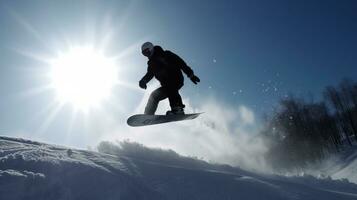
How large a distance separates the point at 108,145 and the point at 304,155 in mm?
48860

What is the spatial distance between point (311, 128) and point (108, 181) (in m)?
57.2

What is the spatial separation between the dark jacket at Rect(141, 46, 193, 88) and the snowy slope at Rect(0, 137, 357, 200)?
336cm

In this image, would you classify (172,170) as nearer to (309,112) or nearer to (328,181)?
(328,181)

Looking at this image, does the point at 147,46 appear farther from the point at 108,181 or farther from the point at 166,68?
the point at 108,181

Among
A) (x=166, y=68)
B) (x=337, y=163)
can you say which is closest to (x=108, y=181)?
(x=166, y=68)

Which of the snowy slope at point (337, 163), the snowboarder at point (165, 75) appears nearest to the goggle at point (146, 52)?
the snowboarder at point (165, 75)

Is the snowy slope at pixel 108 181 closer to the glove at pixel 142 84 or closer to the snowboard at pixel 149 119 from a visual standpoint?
the snowboard at pixel 149 119

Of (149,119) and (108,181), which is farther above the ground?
(149,119)

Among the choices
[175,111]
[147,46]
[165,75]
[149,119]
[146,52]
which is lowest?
[149,119]

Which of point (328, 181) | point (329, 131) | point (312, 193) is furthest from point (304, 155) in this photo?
point (312, 193)

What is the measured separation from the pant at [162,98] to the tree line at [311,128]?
177ft

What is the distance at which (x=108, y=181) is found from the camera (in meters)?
11.0

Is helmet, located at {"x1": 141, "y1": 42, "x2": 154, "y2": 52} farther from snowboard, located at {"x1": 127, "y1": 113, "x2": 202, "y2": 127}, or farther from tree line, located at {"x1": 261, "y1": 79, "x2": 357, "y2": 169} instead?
tree line, located at {"x1": 261, "y1": 79, "x2": 357, "y2": 169}

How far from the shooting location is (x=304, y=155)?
6103cm
